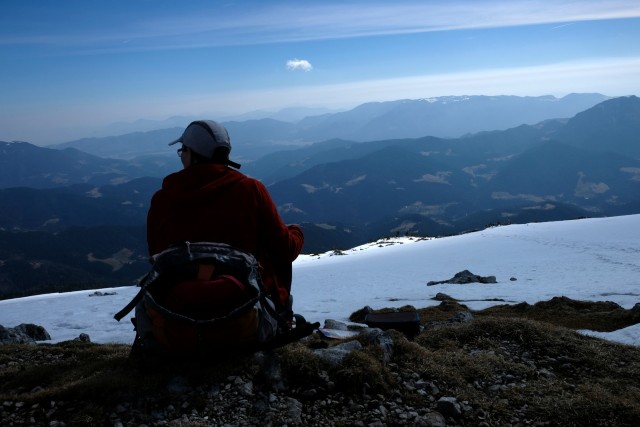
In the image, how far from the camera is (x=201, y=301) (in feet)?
15.4

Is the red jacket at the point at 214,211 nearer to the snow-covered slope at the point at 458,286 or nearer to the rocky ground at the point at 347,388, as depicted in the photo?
the rocky ground at the point at 347,388

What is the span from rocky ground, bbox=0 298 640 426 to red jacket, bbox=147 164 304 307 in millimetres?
1345

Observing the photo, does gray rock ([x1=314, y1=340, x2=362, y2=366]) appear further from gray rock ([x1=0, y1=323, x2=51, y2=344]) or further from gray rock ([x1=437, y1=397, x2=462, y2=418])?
gray rock ([x1=0, y1=323, x2=51, y2=344])

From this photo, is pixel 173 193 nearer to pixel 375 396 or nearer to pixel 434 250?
pixel 375 396

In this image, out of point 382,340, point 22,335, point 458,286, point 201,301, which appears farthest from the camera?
point 458,286

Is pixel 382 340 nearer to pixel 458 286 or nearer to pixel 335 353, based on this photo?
pixel 335 353

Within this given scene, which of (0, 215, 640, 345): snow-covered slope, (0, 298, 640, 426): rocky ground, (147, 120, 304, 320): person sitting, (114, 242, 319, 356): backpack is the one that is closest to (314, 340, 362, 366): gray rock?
(0, 298, 640, 426): rocky ground

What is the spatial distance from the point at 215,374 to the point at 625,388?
5342 millimetres

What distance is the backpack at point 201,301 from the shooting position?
4723mm

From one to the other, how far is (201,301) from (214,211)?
1126mm

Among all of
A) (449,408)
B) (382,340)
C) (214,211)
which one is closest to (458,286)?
(382,340)

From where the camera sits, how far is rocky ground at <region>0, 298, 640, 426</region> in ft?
15.9

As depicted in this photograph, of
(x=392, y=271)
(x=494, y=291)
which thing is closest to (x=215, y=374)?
(x=494, y=291)

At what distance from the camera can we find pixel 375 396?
17.6ft
